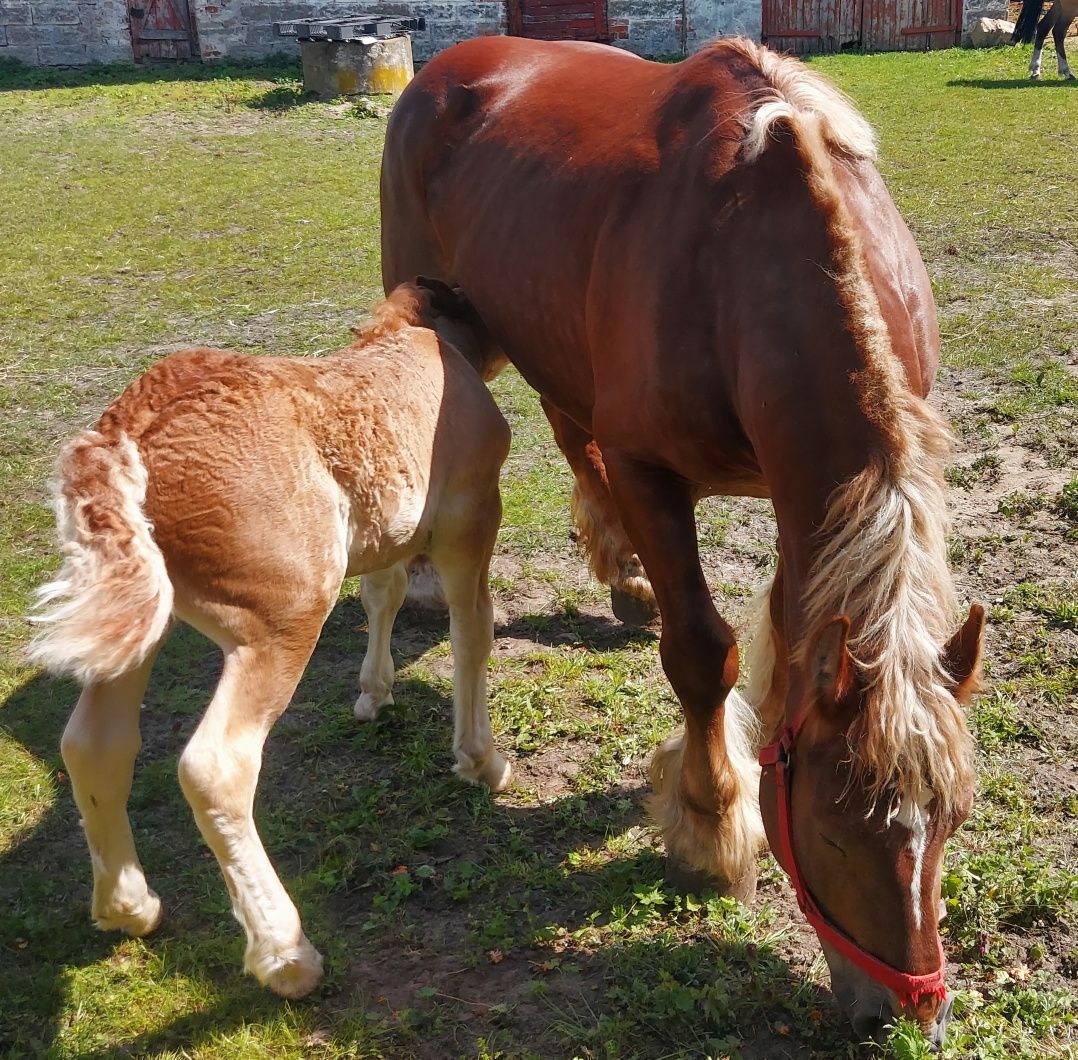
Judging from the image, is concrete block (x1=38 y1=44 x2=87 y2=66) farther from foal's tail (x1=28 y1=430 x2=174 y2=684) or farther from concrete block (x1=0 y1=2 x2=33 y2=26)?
foal's tail (x1=28 y1=430 x2=174 y2=684)

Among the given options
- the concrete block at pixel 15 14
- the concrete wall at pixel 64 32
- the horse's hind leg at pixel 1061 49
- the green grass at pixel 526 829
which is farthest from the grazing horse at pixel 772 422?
the concrete block at pixel 15 14

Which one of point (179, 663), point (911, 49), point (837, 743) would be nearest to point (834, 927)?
point (837, 743)

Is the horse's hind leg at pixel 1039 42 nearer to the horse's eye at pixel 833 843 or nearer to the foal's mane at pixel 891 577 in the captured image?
the foal's mane at pixel 891 577

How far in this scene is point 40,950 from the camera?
2727 mm

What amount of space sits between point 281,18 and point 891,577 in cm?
1792

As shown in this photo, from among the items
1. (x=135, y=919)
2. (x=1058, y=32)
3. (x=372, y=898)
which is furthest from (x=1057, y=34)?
(x=135, y=919)

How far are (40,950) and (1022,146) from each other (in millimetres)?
10851

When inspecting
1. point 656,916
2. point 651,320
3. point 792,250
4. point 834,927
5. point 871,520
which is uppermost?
point 792,250

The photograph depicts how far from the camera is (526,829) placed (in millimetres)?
3154

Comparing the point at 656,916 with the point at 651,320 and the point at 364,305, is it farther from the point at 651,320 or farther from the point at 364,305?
the point at 364,305

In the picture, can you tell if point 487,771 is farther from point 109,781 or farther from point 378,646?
point 109,781

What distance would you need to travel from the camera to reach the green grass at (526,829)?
2.50 m

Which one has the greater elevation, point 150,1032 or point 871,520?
point 871,520

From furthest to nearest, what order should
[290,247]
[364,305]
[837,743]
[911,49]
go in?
[911,49], [290,247], [364,305], [837,743]
